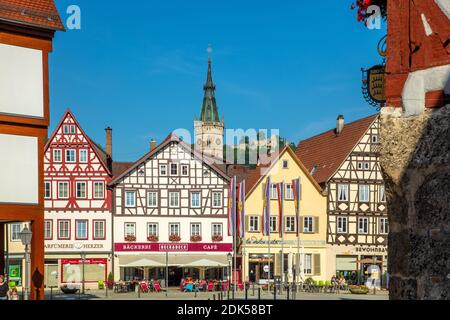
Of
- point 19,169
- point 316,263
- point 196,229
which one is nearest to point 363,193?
point 316,263

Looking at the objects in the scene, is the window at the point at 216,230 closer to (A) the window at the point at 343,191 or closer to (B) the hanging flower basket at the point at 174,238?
(B) the hanging flower basket at the point at 174,238

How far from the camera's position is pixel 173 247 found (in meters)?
49.2

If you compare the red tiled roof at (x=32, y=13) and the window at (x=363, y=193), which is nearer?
the red tiled roof at (x=32, y=13)

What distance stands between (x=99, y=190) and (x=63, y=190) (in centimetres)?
229

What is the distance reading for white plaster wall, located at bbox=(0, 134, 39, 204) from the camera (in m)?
19.3

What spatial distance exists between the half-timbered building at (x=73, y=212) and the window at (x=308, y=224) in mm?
12805

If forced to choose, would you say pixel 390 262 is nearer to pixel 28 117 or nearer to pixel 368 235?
pixel 28 117

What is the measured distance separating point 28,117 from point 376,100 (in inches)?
654

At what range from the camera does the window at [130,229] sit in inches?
1921

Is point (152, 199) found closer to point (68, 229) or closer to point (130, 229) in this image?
point (130, 229)

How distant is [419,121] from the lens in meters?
3.31

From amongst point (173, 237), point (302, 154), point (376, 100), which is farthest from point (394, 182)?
point (302, 154)

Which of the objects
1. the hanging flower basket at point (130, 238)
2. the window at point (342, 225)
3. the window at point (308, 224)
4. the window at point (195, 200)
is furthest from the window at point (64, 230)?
the window at point (342, 225)

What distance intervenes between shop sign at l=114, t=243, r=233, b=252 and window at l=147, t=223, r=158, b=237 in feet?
2.11
